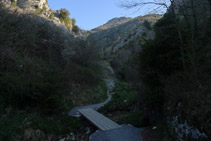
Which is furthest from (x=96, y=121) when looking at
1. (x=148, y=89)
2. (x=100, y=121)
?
(x=148, y=89)

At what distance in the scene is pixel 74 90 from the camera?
11906 mm

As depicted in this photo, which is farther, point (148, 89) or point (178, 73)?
point (148, 89)

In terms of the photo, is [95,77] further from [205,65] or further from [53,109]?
[205,65]

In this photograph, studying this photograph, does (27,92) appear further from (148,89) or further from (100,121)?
(148,89)

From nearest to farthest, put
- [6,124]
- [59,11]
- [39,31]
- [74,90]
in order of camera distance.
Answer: [6,124]
[74,90]
[39,31]
[59,11]

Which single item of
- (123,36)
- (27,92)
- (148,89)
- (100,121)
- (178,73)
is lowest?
(100,121)

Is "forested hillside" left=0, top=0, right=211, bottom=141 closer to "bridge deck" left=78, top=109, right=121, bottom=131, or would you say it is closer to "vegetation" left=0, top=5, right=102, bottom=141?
"vegetation" left=0, top=5, right=102, bottom=141

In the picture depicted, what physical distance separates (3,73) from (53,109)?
2.71 metres

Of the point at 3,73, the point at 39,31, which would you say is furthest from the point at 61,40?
the point at 3,73

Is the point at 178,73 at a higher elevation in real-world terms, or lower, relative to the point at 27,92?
higher

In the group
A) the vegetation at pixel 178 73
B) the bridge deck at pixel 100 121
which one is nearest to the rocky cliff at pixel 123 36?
the vegetation at pixel 178 73

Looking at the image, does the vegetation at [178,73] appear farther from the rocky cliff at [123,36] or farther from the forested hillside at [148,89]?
the rocky cliff at [123,36]

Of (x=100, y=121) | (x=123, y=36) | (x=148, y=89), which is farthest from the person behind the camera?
(x=123, y=36)

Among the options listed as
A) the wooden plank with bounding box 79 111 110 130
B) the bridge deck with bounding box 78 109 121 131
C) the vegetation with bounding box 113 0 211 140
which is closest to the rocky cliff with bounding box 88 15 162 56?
the vegetation with bounding box 113 0 211 140
